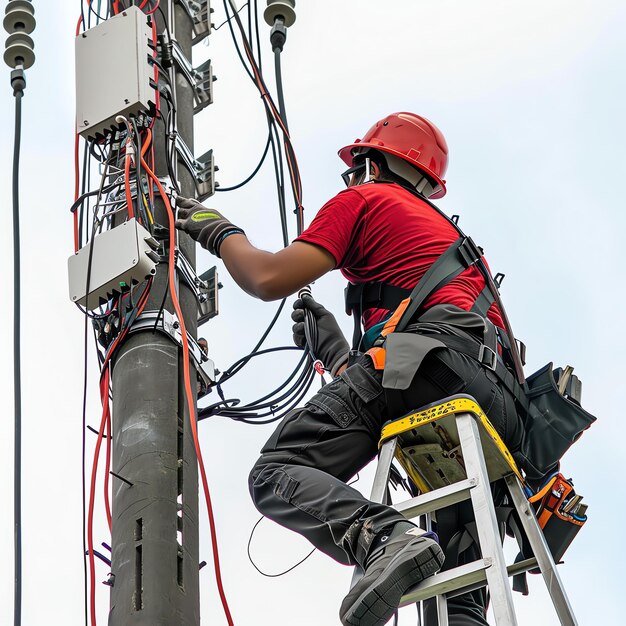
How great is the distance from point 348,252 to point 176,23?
201 centimetres

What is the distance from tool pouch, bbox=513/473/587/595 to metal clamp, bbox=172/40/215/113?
2779mm

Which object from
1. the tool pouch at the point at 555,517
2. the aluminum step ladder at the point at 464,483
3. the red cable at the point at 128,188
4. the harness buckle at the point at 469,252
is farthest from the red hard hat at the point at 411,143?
the tool pouch at the point at 555,517

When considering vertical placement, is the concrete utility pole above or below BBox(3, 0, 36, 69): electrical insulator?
below

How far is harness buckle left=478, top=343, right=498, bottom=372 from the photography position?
5.67m

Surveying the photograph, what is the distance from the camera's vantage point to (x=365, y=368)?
5.64 metres

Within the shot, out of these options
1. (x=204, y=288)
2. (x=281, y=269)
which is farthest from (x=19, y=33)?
(x=281, y=269)

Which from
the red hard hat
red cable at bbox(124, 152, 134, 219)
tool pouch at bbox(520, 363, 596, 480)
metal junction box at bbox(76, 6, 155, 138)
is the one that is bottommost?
tool pouch at bbox(520, 363, 596, 480)

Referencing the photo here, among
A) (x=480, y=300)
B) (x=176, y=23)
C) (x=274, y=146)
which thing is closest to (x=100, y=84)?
(x=176, y=23)

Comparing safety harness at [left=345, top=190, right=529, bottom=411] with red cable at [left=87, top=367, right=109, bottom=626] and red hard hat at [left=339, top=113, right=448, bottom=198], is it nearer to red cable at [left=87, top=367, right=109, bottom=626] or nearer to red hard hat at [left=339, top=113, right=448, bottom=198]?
red hard hat at [left=339, top=113, right=448, bottom=198]

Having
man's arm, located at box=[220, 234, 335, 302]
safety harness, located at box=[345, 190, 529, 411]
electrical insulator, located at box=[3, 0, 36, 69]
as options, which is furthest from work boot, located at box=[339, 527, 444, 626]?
electrical insulator, located at box=[3, 0, 36, 69]

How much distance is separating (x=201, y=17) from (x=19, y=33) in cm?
99

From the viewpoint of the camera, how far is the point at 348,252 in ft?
19.6

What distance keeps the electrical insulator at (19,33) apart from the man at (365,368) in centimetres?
138

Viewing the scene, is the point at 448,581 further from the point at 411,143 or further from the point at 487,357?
the point at 411,143
